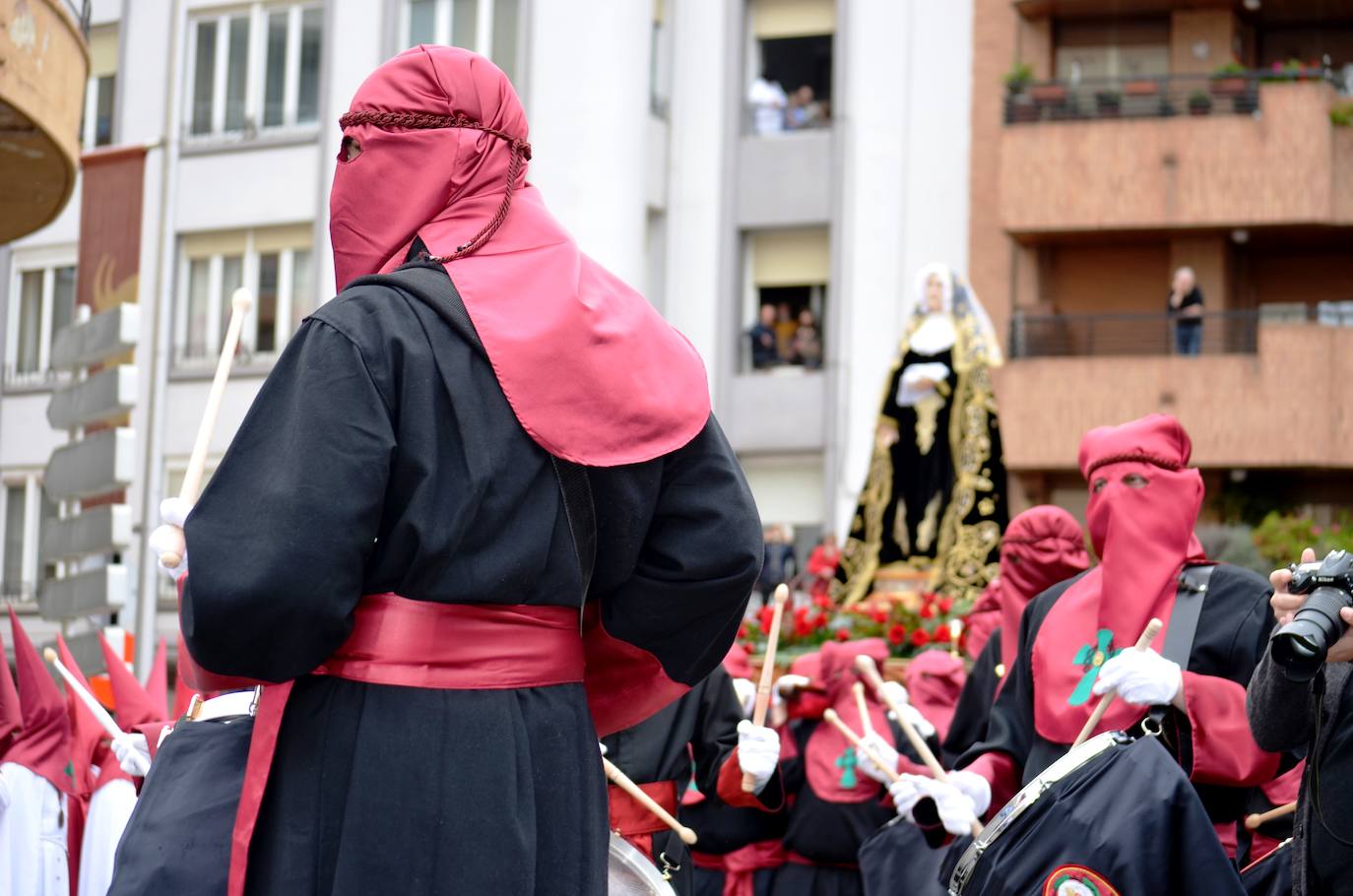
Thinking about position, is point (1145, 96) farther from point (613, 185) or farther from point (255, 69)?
point (255, 69)

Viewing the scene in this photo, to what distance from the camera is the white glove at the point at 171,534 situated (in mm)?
3574

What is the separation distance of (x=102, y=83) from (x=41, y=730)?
74.9 feet

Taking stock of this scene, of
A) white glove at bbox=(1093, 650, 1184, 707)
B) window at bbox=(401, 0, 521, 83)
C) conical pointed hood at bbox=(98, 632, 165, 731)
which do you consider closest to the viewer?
white glove at bbox=(1093, 650, 1184, 707)

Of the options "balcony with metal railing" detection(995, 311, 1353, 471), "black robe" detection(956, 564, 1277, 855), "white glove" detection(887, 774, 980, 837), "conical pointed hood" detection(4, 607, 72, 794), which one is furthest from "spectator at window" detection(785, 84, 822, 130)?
"white glove" detection(887, 774, 980, 837)

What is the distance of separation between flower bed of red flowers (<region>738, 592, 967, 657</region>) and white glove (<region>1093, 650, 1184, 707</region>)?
6131mm

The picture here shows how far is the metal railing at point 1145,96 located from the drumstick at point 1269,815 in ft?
67.9

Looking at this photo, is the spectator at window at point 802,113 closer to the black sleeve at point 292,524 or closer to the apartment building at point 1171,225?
the apartment building at point 1171,225

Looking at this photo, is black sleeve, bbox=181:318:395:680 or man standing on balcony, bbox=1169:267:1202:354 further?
man standing on balcony, bbox=1169:267:1202:354

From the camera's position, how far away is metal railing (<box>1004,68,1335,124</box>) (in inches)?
1005

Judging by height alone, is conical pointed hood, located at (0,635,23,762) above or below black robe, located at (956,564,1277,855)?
below

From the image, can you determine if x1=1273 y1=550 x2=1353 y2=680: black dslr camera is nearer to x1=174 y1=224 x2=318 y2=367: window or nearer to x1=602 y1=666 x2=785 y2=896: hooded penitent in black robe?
x1=602 y1=666 x2=785 y2=896: hooded penitent in black robe

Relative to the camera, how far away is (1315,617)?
4621 mm

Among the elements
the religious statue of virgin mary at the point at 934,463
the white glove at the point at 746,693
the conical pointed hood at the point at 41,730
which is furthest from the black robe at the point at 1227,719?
the religious statue of virgin mary at the point at 934,463

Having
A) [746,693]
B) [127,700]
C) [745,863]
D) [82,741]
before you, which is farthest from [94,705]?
[745,863]
